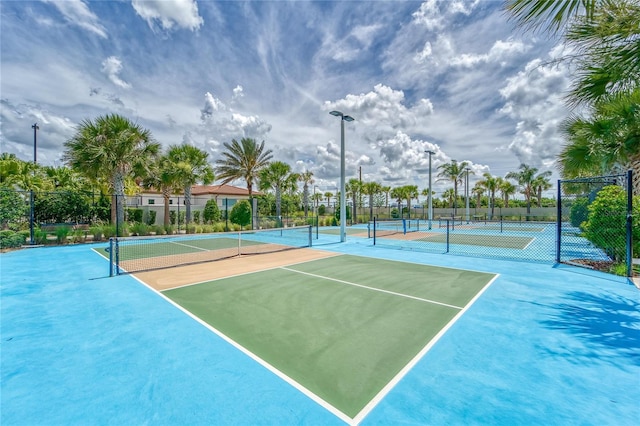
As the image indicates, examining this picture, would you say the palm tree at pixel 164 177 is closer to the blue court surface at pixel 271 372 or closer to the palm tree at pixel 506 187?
the blue court surface at pixel 271 372

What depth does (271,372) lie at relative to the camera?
3205mm

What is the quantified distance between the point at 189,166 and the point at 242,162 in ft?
22.2

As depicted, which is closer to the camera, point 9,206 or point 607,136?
point 607,136

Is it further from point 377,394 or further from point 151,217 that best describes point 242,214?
point 377,394

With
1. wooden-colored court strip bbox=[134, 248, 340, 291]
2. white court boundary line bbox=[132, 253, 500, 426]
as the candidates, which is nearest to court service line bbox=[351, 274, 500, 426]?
white court boundary line bbox=[132, 253, 500, 426]

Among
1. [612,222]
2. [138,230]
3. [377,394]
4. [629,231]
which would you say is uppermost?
[612,222]

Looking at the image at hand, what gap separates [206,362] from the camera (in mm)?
3439

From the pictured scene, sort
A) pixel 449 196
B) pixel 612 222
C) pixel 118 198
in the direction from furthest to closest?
1. pixel 449 196
2. pixel 118 198
3. pixel 612 222

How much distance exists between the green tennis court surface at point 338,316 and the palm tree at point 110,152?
14084mm

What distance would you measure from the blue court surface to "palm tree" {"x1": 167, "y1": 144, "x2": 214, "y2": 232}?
16.3 meters

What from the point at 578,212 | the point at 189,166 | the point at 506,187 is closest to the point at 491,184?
the point at 506,187

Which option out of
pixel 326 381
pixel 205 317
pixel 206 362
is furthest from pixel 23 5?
pixel 326 381

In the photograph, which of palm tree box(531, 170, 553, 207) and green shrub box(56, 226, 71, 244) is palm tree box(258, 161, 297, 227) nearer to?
green shrub box(56, 226, 71, 244)

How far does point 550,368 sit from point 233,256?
382 inches
